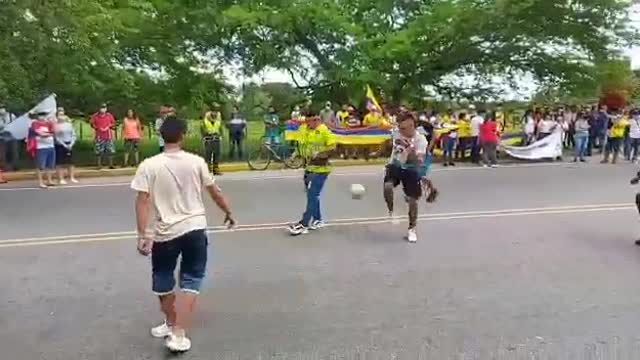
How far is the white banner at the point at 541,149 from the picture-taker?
2020cm

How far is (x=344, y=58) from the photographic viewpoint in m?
22.1

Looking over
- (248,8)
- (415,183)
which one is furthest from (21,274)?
(248,8)

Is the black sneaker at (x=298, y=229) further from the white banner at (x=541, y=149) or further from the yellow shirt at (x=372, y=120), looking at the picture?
the white banner at (x=541, y=149)

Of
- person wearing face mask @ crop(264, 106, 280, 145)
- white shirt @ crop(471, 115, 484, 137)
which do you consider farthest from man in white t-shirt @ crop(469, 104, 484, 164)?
person wearing face mask @ crop(264, 106, 280, 145)

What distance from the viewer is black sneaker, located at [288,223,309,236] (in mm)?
8922

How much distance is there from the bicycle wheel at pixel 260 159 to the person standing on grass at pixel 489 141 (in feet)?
18.5

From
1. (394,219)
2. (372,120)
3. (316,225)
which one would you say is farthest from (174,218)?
(372,120)

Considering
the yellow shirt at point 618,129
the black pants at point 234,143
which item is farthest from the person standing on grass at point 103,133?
the yellow shirt at point 618,129

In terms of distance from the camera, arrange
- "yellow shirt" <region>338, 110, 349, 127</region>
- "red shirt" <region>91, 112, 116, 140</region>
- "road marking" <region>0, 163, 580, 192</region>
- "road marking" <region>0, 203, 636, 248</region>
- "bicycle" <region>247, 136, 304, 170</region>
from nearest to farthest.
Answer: "road marking" <region>0, 203, 636, 248</region> → "road marking" <region>0, 163, 580, 192</region> → "red shirt" <region>91, 112, 116, 140</region> → "bicycle" <region>247, 136, 304, 170</region> → "yellow shirt" <region>338, 110, 349, 127</region>

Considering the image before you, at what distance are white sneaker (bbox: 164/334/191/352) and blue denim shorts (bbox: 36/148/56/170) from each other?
397 inches

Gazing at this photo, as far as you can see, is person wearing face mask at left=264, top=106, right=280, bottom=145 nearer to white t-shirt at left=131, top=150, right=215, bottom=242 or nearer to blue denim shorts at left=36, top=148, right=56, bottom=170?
blue denim shorts at left=36, top=148, right=56, bottom=170

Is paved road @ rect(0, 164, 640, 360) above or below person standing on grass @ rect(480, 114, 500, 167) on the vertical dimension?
below

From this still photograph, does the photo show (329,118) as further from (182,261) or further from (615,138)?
(182,261)

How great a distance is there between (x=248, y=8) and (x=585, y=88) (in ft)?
38.1
